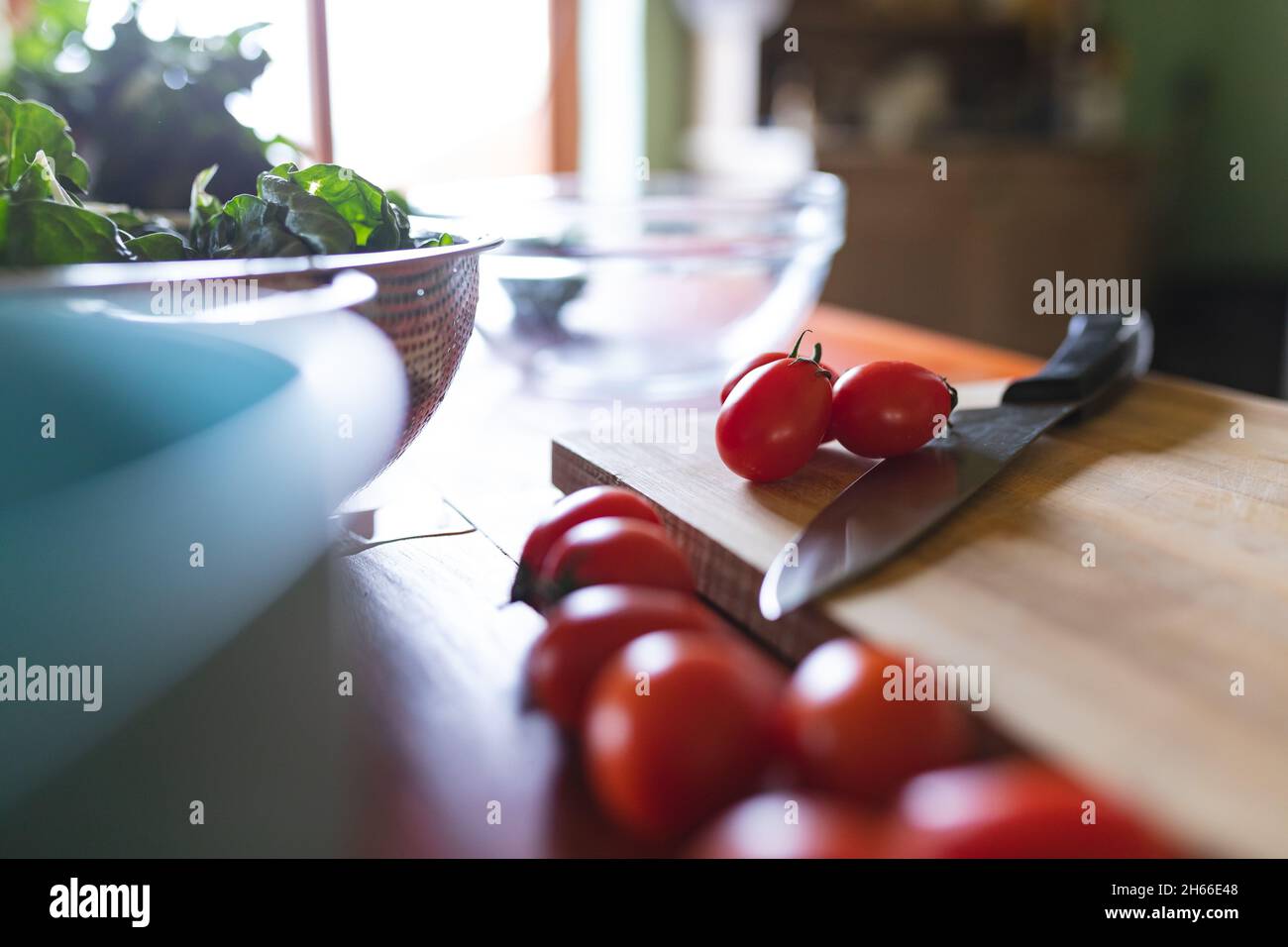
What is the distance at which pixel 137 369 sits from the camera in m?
0.53

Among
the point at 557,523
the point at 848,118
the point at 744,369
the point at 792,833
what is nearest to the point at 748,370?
the point at 744,369

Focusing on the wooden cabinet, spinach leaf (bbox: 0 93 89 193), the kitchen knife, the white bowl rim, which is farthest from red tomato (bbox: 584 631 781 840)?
the wooden cabinet

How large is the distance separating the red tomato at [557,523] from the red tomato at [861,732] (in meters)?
0.21

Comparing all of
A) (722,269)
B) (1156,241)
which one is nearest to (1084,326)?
(722,269)

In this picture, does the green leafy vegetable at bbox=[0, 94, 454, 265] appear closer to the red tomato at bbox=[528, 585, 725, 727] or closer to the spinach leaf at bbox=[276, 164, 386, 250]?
the spinach leaf at bbox=[276, 164, 386, 250]

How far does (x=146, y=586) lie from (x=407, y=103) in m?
3.11

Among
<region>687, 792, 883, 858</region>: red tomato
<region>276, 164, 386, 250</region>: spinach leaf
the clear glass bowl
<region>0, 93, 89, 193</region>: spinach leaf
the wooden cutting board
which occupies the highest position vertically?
<region>0, 93, 89, 193</region>: spinach leaf

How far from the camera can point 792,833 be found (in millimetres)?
364

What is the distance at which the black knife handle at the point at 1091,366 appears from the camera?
0.88 meters

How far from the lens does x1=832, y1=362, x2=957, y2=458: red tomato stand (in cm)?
73

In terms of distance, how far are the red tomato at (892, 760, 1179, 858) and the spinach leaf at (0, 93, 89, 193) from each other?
2.15ft

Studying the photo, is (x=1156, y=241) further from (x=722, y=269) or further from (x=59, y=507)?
(x=59, y=507)

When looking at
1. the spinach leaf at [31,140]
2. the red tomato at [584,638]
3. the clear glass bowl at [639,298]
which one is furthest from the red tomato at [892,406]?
the spinach leaf at [31,140]

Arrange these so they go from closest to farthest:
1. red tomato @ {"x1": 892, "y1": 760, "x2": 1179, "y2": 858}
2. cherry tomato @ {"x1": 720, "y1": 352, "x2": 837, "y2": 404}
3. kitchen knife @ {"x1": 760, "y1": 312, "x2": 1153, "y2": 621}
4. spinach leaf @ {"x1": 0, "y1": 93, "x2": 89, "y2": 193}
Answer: red tomato @ {"x1": 892, "y1": 760, "x2": 1179, "y2": 858} → kitchen knife @ {"x1": 760, "y1": 312, "x2": 1153, "y2": 621} → spinach leaf @ {"x1": 0, "y1": 93, "x2": 89, "y2": 193} → cherry tomato @ {"x1": 720, "y1": 352, "x2": 837, "y2": 404}
